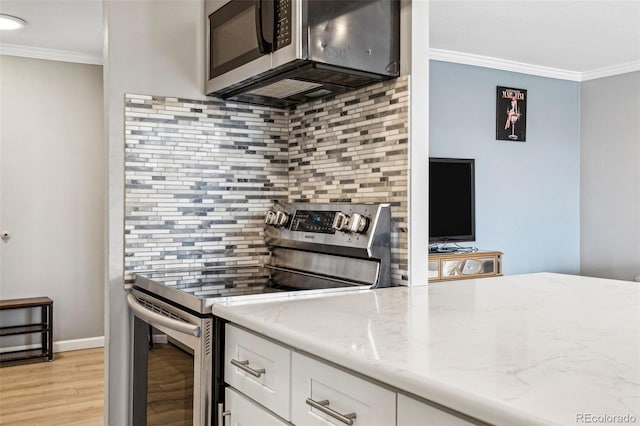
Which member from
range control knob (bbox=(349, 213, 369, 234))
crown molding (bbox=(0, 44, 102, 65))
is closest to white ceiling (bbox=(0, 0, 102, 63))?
crown molding (bbox=(0, 44, 102, 65))

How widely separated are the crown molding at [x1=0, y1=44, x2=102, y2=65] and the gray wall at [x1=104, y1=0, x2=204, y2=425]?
257cm

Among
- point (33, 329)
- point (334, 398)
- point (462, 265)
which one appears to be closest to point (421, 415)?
point (334, 398)

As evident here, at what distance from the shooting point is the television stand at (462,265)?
427cm

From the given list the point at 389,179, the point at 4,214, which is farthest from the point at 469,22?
the point at 4,214

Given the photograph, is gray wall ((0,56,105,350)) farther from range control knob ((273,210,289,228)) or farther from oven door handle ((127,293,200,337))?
range control knob ((273,210,289,228))

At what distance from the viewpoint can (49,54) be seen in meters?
4.34

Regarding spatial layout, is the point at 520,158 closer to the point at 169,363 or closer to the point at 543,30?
the point at 543,30

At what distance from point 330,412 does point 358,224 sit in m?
0.81

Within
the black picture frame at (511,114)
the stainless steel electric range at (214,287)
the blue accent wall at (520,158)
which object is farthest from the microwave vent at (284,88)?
the black picture frame at (511,114)

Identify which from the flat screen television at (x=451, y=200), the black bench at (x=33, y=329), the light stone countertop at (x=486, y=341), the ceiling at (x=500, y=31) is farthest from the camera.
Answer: the flat screen television at (x=451, y=200)

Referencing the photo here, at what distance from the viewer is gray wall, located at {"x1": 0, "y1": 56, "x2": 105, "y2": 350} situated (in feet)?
13.9

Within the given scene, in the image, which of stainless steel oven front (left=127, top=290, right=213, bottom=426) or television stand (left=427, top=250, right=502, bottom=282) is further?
television stand (left=427, top=250, right=502, bottom=282)

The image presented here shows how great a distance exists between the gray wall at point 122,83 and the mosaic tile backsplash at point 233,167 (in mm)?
35

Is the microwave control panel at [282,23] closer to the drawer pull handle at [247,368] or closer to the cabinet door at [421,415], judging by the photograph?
the drawer pull handle at [247,368]
